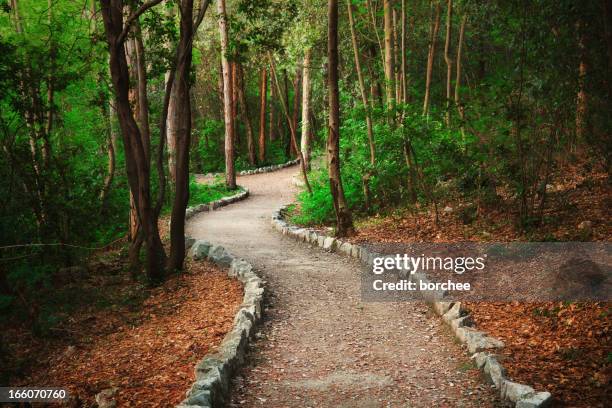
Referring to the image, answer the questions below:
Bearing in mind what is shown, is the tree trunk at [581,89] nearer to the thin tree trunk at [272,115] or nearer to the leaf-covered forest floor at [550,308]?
the leaf-covered forest floor at [550,308]

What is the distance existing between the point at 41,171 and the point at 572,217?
902 cm

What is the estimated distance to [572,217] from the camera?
27.5 ft

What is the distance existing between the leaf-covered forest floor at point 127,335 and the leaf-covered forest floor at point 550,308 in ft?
10.7

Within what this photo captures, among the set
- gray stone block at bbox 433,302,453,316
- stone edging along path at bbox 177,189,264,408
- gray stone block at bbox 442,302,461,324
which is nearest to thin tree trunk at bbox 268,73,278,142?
stone edging along path at bbox 177,189,264,408

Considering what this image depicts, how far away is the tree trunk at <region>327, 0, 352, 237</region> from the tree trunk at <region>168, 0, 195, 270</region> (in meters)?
3.06

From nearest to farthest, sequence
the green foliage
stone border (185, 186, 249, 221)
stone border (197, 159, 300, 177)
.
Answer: stone border (185, 186, 249, 221) < the green foliage < stone border (197, 159, 300, 177)

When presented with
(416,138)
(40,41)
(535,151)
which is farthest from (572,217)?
(40,41)

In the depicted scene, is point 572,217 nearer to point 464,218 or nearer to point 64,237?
point 464,218

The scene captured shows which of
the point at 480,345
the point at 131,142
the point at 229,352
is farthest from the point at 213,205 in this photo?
the point at 480,345

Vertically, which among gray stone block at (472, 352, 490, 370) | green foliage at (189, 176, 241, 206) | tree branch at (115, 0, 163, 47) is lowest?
gray stone block at (472, 352, 490, 370)

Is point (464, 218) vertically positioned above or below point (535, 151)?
below

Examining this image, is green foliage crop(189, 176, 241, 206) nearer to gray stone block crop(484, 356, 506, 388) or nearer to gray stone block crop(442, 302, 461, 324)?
gray stone block crop(442, 302, 461, 324)

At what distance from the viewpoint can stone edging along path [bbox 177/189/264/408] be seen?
14.9ft

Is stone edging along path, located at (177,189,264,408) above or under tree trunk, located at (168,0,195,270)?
under
